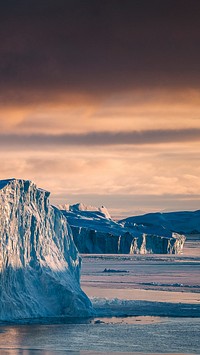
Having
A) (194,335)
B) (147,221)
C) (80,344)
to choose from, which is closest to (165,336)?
(194,335)

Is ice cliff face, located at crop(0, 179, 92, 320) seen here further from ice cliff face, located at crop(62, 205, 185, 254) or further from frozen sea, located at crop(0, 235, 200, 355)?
ice cliff face, located at crop(62, 205, 185, 254)

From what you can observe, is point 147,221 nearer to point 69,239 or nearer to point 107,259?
point 107,259

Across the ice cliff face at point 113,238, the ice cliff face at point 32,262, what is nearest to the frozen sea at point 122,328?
the ice cliff face at point 32,262

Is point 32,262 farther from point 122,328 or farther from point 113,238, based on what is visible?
point 113,238

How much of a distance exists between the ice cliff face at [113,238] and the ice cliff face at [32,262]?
1819 inches

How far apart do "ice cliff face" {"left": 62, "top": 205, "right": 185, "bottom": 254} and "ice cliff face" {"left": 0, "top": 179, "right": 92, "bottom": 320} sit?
4620cm

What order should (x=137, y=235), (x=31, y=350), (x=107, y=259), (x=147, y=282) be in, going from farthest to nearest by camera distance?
(x=137, y=235)
(x=107, y=259)
(x=147, y=282)
(x=31, y=350)

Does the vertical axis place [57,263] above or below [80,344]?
above

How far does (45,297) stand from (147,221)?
3995 inches

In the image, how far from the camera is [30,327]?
31.9 meters

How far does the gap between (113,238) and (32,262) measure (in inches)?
2175

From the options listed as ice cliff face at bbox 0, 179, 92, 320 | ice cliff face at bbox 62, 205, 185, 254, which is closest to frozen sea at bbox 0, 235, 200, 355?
ice cliff face at bbox 0, 179, 92, 320

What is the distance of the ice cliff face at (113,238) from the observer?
292 feet

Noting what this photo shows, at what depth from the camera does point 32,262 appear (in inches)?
1419
